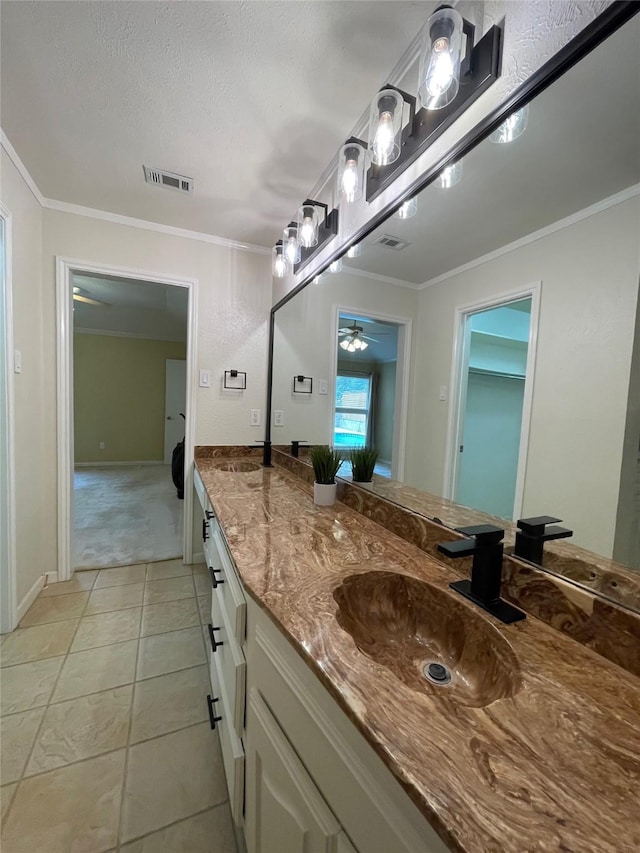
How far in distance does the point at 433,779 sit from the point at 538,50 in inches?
52.0

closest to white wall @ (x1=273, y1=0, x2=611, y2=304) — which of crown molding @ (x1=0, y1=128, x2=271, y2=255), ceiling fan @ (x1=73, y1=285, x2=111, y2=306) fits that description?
crown molding @ (x1=0, y1=128, x2=271, y2=255)

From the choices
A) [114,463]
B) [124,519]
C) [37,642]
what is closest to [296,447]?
[37,642]

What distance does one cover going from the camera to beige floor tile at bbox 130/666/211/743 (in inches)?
50.5

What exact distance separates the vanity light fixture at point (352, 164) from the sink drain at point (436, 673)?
1575mm

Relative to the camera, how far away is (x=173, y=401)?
6.06 metres

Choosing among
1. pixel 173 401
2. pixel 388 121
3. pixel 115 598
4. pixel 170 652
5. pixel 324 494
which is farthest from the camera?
pixel 173 401

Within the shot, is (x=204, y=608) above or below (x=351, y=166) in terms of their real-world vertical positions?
below

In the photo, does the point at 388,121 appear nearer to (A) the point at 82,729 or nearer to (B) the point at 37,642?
(A) the point at 82,729

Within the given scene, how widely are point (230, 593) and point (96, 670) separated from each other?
111 centimetres

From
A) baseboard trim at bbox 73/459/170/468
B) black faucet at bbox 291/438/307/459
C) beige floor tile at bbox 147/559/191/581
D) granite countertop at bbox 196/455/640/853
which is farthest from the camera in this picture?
baseboard trim at bbox 73/459/170/468

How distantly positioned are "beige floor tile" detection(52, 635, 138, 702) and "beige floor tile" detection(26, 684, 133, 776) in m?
0.05

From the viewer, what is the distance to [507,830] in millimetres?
344

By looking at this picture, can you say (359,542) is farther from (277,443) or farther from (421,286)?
(277,443)

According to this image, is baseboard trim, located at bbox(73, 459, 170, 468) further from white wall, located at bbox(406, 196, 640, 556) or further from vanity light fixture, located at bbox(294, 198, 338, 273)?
white wall, located at bbox(406, 196, 640, 556)
